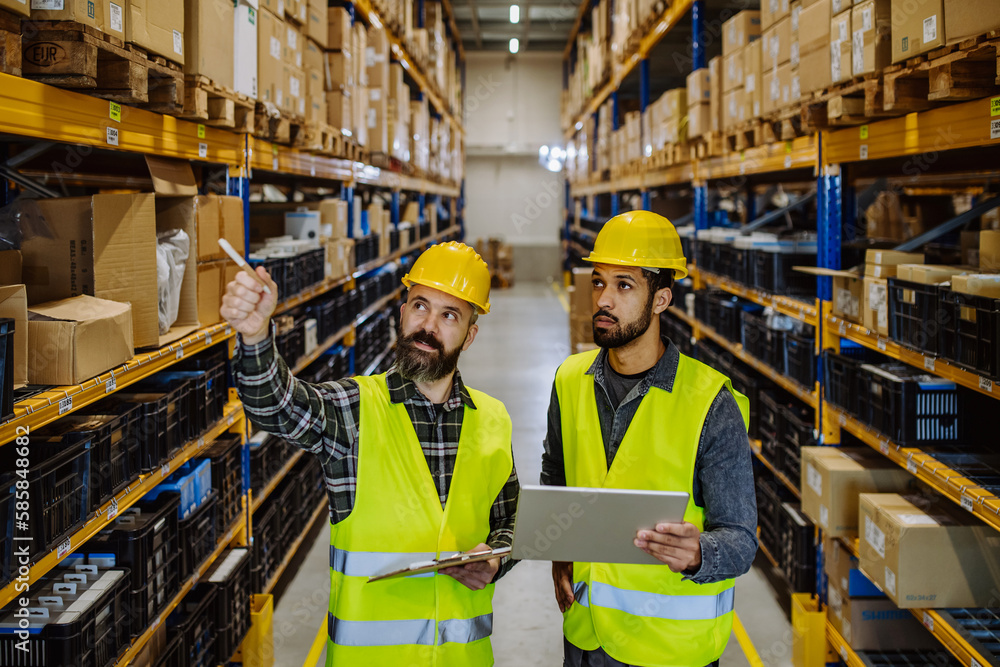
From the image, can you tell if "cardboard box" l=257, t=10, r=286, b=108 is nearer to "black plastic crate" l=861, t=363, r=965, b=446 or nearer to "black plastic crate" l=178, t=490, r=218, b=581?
"black plastic crate" l=178, t=490, r=218, b=581

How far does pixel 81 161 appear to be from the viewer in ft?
11.9

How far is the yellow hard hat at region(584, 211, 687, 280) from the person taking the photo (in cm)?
237

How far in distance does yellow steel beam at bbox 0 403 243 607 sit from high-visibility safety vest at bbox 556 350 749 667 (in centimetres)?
141

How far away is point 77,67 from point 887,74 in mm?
2600

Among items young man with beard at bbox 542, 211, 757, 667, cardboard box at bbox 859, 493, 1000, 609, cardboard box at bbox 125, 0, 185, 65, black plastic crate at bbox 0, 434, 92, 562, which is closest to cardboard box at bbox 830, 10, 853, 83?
young man with beard at bbox 542, 211, 757, 667

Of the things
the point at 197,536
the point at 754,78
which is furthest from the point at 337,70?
the point at 197,536

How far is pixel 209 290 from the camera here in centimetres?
327

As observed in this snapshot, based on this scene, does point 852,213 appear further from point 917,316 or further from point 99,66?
point 99,66

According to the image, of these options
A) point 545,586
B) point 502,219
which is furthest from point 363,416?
point 502,219

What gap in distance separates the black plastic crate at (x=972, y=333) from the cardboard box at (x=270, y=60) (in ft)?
9.82

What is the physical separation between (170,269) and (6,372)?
3.88ft

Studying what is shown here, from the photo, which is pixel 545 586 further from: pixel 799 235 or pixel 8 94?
pixel 8 94

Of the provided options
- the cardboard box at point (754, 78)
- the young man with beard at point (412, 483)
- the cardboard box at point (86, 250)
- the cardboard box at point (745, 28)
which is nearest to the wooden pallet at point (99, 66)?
the cardboard box at point (86, 250)

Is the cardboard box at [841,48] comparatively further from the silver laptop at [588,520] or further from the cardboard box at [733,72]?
the silver laptop at [588,520]
